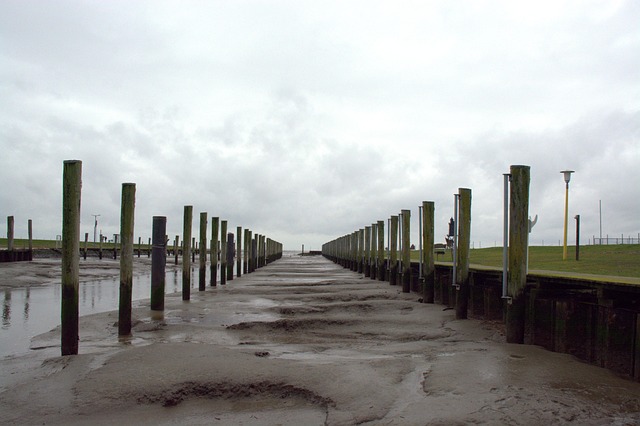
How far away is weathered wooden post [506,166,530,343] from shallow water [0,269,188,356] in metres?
7.05

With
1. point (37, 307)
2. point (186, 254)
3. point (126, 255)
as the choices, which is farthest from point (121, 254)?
point (37, 307)

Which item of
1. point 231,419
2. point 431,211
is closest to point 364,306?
point 431,211

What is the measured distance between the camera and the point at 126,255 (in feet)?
34.0

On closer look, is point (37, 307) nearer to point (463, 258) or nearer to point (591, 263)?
point (463, 258)

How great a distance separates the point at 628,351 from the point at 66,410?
226 inches

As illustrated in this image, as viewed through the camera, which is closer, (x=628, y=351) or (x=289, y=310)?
(x=628, y=351)

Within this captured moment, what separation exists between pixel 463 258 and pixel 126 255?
598 cm

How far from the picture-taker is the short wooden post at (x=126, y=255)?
10016 mm

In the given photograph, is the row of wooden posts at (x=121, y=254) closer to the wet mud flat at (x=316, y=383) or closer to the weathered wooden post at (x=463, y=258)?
the wet mud flat at (x=316, y=383)

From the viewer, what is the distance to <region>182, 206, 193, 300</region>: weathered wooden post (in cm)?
1516

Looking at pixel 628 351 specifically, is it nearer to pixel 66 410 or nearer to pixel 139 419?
pixel 139 419

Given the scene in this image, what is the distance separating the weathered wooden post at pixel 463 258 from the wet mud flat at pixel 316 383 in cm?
93

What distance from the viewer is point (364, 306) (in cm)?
1262

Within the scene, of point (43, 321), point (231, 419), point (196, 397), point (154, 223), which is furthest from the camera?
point (154, 223)
